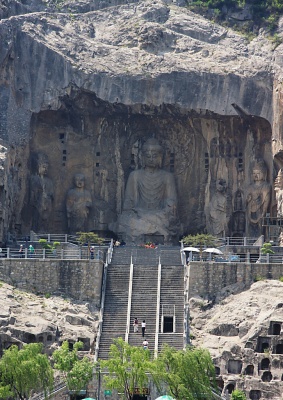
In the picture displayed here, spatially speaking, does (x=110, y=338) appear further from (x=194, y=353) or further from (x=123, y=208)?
(x=123, y=208)

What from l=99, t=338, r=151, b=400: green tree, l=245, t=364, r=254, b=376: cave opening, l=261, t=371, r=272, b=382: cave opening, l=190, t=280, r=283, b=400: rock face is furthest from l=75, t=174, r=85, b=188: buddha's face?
l=261, t=371, r=272, b=382: cave opening

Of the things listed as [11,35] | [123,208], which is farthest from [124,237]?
[11,35]

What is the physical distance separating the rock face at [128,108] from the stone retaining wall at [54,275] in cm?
637

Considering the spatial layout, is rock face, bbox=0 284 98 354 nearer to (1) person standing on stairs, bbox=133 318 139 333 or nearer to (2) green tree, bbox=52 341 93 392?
(1) person standing on stairs, bbox=133 318 139 333

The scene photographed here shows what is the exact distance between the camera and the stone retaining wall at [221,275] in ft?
230

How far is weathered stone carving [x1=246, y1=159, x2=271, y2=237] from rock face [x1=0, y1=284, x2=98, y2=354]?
14450 millimetres

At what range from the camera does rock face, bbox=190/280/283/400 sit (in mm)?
64125

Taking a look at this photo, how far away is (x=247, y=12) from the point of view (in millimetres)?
85312

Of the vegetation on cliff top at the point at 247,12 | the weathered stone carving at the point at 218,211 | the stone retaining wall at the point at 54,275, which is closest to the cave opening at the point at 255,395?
the stone retaining wall at the point at 54,275

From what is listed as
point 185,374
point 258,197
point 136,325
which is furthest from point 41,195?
point 185,374

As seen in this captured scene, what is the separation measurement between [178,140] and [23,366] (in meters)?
25.4

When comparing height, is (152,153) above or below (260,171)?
above

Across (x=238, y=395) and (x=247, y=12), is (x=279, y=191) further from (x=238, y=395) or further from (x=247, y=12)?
(x=238, y=395)

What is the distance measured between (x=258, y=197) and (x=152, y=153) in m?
6.80
